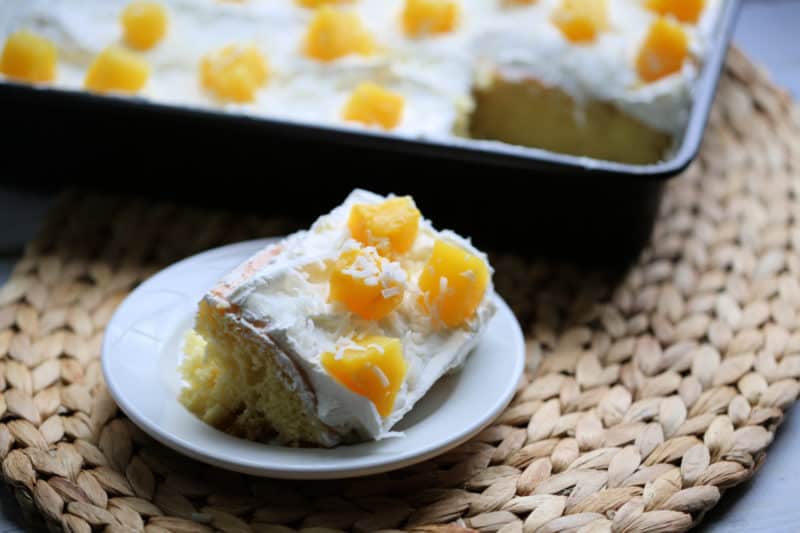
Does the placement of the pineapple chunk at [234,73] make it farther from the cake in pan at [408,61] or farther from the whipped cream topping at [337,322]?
the whipped cream topping at [337,322]

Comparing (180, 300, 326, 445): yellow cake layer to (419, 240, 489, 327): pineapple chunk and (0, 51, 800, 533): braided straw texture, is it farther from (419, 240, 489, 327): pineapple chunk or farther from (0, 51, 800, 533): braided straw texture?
(419, 240, 489, 327): pineapple chunk

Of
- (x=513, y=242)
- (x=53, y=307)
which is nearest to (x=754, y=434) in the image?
(x=513, y=242)

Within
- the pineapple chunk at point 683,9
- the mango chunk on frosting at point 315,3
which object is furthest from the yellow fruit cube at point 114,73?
the pineapple chunk at point 683,9

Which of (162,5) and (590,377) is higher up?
(162,5)

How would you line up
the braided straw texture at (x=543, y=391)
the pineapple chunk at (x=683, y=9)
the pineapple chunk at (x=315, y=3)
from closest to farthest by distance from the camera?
the braided straw texture at (x=543, y=391) < the pineapple chunk at (x=683, y=9) < the pineapple chunk at (x=315, y=3)

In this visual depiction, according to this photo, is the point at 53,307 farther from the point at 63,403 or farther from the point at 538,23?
the point at 538,23

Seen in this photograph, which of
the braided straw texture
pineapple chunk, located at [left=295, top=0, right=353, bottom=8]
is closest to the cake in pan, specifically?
pineapple chunk, located at [left=295, top=0, right=353, bottom=8]
